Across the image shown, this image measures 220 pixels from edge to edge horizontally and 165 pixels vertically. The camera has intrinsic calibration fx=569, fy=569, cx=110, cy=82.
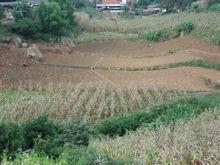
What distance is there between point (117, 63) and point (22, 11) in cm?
1260

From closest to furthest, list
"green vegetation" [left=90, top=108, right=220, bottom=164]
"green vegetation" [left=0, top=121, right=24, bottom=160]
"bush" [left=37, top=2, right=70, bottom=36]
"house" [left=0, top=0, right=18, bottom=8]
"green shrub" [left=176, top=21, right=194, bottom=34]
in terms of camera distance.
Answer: "green vegetation" [left=90, top=108, right=220, bottom=164] < "green vegetation" [left=0, top=121, right=24, bottom=160] < "bush" [left=37, top=2, right=70, bottom=36] < "green shrub" [left=176, top=21, right=194, bottom=34] < "house" [left=0, top=0, right=18, bottom=8]

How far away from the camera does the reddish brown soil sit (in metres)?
30.5

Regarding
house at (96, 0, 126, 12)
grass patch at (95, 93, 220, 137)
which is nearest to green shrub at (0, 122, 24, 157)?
grass patch at (95, 93, 220, 137)

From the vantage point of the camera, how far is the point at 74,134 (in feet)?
58.4

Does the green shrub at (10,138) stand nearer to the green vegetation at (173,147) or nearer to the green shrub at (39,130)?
the green shrub at (39,130)

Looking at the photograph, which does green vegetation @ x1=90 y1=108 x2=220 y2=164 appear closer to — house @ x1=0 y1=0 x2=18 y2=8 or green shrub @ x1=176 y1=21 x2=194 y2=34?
green shrub @ x1=176 y1=21 x2=194 y2=34

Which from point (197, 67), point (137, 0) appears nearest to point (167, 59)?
Answer: point (197, 67)

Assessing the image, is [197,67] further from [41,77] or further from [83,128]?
[83,128]

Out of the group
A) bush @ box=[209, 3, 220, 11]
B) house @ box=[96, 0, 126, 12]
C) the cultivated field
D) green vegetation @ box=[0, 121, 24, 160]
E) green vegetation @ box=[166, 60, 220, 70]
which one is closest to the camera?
the cultivated field

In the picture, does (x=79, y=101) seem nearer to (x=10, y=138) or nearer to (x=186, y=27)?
(x=10, y=138)

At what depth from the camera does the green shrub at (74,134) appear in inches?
675

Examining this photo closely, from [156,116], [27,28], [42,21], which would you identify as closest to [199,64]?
[156,116]

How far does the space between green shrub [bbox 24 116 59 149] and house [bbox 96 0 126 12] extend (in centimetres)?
6374

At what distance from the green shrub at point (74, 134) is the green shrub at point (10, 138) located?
1.34m
